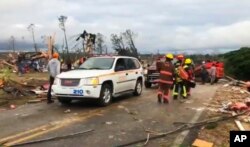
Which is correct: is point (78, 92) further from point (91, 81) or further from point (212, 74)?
point (212, 74)

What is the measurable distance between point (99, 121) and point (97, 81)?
2.74 metres

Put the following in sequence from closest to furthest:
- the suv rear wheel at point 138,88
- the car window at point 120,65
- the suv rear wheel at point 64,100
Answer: the suv rear wheel at point 64,100 → the car window at point 120,65 → the suv rear wheel at point 138,88

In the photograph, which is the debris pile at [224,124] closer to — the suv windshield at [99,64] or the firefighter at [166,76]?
the firefighter at [166,76]

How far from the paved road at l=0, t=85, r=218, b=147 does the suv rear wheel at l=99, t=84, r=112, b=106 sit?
246 mm

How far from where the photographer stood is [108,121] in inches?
462

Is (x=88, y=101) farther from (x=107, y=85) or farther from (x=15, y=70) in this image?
(x=15, y=70)

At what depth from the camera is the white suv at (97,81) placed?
46.3 ft

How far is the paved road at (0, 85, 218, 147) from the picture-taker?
30.8 ft

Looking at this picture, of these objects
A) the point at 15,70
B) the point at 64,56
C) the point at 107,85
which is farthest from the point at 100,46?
the point at 107,85

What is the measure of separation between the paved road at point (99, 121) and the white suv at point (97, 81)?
1.40 feet

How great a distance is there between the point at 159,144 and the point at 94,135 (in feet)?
5.19

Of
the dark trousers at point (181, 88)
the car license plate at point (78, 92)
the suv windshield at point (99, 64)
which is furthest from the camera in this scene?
the dark trousers at point (181, 88)

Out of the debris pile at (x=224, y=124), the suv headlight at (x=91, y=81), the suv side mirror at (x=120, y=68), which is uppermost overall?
the suv side mirror at (x=120, y=68)

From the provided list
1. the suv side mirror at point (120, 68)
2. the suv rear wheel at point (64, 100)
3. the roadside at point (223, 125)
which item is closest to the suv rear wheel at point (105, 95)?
the suv side mirror at point (120, 68)
